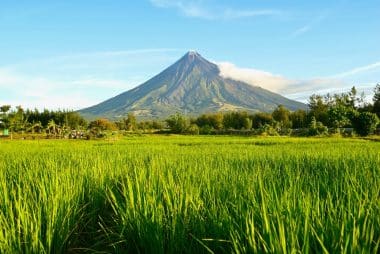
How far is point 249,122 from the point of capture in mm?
72125

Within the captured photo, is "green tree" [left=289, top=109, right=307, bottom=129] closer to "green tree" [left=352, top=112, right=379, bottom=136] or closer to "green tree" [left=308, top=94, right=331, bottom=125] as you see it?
"green tree" [left=308, top=94, right=331, bottom=125]

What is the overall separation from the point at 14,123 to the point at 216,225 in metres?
55.9

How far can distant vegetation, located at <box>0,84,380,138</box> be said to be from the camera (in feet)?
145

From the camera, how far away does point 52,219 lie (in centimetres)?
314

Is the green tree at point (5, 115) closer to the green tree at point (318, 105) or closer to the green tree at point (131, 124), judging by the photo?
the green tree at point (131, 124)

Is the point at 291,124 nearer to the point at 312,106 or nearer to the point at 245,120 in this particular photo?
the point at 312,106

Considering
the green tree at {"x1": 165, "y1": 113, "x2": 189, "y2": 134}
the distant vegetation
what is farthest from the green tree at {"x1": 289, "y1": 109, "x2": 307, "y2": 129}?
the green tree at {"x1": 165, "y1": 113, "x2": 189, "y2": 134}

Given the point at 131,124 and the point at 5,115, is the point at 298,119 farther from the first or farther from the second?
the point at 5,115

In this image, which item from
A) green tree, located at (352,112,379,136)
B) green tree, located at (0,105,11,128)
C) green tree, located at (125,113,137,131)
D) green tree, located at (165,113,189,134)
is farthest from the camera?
green tree, located at (125,113,137,131)

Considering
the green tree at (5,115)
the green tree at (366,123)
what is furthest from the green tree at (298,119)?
the green tree at (5,115)

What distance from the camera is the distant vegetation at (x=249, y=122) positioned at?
4419 centimetres

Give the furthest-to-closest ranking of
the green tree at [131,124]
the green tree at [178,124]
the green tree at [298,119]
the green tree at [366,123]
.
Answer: the green tree at [131,124]
the green tree at [298,119]
the green tree at [178,124]
the green tree at [366,123]

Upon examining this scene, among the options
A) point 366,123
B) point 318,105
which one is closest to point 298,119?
point 318,105

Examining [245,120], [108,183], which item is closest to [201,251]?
[108,183]
